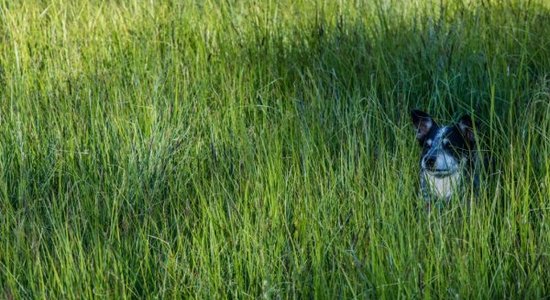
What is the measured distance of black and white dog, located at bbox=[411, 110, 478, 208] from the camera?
139 inches

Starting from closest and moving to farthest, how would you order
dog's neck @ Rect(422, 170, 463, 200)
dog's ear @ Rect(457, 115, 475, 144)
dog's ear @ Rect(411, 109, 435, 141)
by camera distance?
1. dog's neck @ Rect(422, 170, 463, 200)
2. dog's ear @ Rect(457, 115, 475, 144)
3. dog's ear @ Rect(411, 109, 435, 141)

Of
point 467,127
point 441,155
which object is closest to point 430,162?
point 441,155

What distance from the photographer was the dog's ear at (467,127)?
12.0 ft

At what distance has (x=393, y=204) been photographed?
10.2ft

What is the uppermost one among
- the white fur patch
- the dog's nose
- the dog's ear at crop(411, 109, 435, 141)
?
the dog's ear at crop(411, 109, 435, 141)

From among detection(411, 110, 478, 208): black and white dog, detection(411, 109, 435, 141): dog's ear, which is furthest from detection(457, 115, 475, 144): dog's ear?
detection(411, 109, 435, 141): dog's ear

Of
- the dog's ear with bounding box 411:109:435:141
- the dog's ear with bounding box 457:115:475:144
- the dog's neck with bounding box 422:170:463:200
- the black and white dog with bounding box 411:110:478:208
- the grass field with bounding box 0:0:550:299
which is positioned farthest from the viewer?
the dog's ear with bounding box 411:109:435:141

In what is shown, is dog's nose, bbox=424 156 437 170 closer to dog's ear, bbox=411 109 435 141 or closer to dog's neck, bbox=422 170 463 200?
dog's neck, bbox=422 170 463 200

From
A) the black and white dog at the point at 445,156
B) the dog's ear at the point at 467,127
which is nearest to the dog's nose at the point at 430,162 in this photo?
the black and white dog at the point at 445,156

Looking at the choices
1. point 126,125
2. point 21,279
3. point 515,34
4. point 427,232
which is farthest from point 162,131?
point 515,34

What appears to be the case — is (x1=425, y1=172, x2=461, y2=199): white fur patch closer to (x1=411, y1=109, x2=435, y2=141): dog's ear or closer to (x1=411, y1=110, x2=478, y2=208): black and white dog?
(x1=411, y1=110, x2=478, y2=208): black and white dog

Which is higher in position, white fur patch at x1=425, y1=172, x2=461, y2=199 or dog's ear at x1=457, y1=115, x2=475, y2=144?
dog's ear at x1=457, y1=115, x2=475, y2=144

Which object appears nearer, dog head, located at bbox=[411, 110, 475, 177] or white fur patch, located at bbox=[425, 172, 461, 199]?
white fur patch, located at bbox=[425, 172, 461, 199]

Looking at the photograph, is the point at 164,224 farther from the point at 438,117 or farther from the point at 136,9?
the point at 136,9
